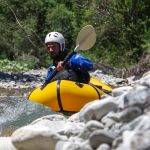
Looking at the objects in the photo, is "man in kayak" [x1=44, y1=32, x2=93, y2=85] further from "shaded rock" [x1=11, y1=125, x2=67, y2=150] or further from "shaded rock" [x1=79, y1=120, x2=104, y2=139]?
"shaded rock" [x1=79, y1=120, x2=104, y2=139]

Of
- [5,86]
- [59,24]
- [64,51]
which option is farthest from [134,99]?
[59,24]

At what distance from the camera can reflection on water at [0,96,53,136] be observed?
24.6 ft

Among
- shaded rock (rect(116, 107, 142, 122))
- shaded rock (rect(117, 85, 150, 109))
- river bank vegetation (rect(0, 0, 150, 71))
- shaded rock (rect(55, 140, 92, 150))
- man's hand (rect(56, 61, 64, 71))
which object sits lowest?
river bank vegetation (rect(0, 0, 150, 71))

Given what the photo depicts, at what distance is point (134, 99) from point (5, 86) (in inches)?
501

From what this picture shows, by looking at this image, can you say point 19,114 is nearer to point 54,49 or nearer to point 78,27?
point 54,49

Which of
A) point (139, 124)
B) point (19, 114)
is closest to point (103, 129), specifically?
point (139, 124)

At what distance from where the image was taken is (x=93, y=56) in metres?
21.9

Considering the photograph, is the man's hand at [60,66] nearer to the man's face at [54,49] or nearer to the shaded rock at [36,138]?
the man's face at [54,49]

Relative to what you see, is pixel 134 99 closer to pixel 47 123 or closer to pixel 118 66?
pixel 47 123

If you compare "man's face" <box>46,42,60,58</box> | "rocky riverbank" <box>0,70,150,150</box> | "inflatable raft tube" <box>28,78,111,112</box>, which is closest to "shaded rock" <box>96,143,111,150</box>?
"rocky riverbank" <box>0,70,150,150</box>

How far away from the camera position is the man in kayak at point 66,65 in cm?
895

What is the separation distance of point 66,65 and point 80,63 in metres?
0.19

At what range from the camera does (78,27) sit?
24922 mm

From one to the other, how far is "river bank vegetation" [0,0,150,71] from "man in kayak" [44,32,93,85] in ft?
29.9
